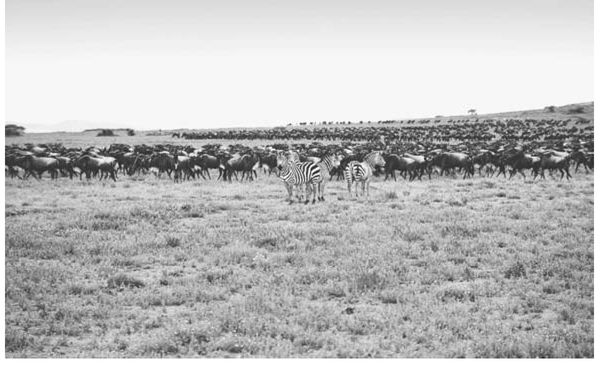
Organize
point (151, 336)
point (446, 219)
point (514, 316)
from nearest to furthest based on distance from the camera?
point (151, 336), point (514, 316), point (446, 219)

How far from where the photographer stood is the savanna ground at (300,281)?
7469mm

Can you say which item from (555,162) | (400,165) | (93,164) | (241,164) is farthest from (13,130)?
(555,162)

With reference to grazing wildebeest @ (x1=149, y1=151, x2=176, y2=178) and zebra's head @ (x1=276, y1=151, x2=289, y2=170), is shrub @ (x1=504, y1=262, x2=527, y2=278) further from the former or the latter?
grazing wildebeest @ (x1=149, y1=151, x2=176, y2=178)

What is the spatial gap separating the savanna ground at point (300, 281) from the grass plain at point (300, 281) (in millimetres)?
34

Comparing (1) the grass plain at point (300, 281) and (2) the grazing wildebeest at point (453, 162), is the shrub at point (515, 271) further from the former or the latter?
(2) the grazing wildebeest at point (453, 162)

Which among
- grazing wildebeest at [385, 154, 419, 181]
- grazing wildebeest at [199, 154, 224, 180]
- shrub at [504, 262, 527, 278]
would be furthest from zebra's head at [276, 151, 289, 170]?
shrub at [504, 262, 527, 278]

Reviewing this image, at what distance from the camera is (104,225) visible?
15352 mm

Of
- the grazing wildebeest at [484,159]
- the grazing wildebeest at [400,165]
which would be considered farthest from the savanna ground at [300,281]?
the grazing wildebeest at [484,159]

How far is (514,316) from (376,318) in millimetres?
2248

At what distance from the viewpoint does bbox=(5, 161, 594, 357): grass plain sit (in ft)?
24.5

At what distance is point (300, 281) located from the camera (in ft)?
33.4

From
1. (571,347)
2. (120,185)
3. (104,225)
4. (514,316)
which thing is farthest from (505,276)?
(120,185)

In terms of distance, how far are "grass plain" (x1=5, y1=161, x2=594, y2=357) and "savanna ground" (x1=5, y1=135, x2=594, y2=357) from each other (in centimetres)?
3

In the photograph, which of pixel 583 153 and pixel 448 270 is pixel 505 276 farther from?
pixel 583 153
